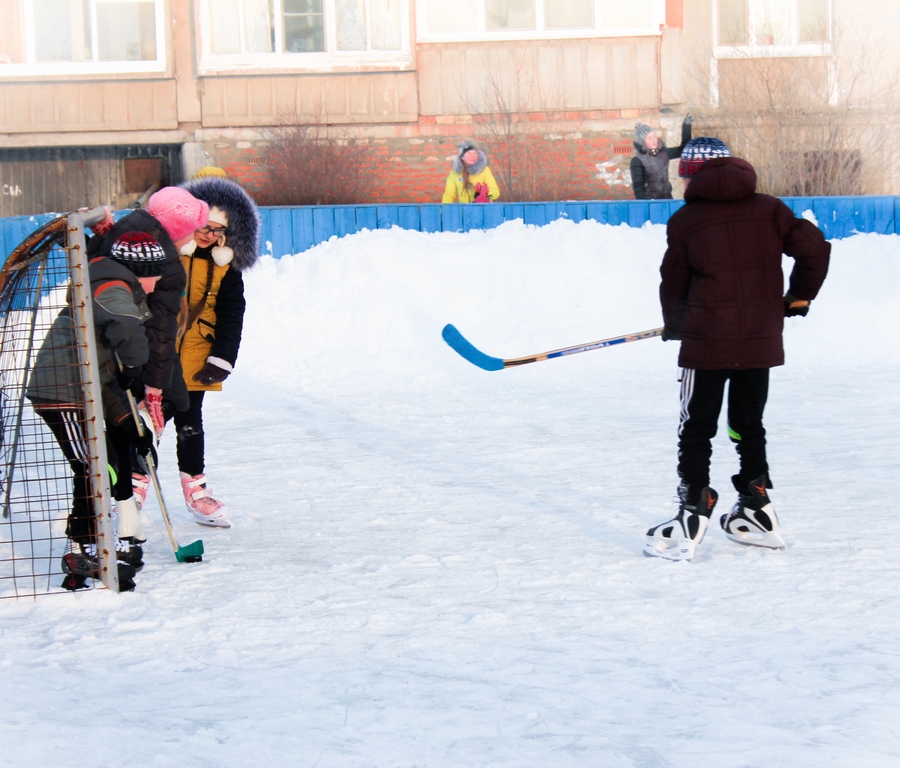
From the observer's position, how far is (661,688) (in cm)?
295

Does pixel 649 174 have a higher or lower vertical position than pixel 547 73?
lower

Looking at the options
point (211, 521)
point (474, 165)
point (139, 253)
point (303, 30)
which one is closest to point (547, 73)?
point (303, 30)

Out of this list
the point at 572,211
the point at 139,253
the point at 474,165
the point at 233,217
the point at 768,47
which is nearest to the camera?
the point at 139,253

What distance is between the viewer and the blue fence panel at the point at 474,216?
11180mm

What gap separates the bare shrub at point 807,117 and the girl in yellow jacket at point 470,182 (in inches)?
129

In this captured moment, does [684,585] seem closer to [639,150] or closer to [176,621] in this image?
[176,621]

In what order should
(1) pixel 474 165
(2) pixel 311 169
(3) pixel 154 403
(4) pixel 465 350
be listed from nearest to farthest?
(3) pixel 154 403, (4) pixel 465 350, (1) pixel 474 165, (2) pixel 311 169

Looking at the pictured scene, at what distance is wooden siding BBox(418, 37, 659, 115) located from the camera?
48.6ft

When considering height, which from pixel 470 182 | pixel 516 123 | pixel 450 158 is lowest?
pixel 470 182

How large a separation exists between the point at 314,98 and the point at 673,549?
465 inches

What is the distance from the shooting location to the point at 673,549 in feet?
13.6

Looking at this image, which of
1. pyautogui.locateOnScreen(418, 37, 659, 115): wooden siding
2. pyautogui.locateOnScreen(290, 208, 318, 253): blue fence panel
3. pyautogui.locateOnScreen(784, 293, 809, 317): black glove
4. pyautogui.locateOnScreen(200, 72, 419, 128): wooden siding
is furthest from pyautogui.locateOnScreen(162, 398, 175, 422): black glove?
pyautogui.locateOnScreen(418, 37, 659, 115): wooden siding

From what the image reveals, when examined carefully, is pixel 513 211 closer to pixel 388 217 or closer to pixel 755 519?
pixel 388 217

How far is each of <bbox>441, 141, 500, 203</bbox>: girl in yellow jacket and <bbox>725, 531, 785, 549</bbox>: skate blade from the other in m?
7.82
